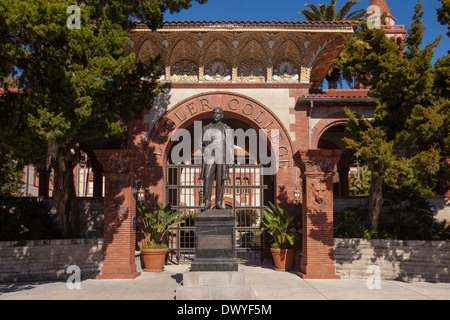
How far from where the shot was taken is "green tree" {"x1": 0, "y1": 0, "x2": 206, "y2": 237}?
853 cm

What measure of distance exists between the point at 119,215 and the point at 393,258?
25.0ft

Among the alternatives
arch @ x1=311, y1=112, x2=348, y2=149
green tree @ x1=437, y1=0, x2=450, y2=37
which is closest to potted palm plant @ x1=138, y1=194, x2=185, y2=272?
arch @ x1=311, y1=112, x2=348, y2=149

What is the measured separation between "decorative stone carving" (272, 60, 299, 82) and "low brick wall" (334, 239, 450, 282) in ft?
20.3

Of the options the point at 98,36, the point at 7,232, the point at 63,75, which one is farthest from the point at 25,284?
the point at 98,36

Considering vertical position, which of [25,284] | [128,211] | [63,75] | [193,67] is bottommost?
[25,284]

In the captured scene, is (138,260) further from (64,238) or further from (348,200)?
(348,200)

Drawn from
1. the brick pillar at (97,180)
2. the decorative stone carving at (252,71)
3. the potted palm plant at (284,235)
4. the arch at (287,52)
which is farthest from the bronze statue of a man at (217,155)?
the brick pillar at (97,180)

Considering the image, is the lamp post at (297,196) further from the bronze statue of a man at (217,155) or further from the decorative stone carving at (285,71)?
the bronze statue of a man at (217,155)

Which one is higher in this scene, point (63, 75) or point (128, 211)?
point (63, 75)

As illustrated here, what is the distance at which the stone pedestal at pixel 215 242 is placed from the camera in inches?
327

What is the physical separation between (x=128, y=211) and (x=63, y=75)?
171 inches

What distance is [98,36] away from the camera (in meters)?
9.62

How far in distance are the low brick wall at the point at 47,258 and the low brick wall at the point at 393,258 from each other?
6.73m

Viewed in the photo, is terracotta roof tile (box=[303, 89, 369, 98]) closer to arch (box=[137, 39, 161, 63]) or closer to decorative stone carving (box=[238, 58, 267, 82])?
decorative stone carving (box=[238, 58, 267, 82])
